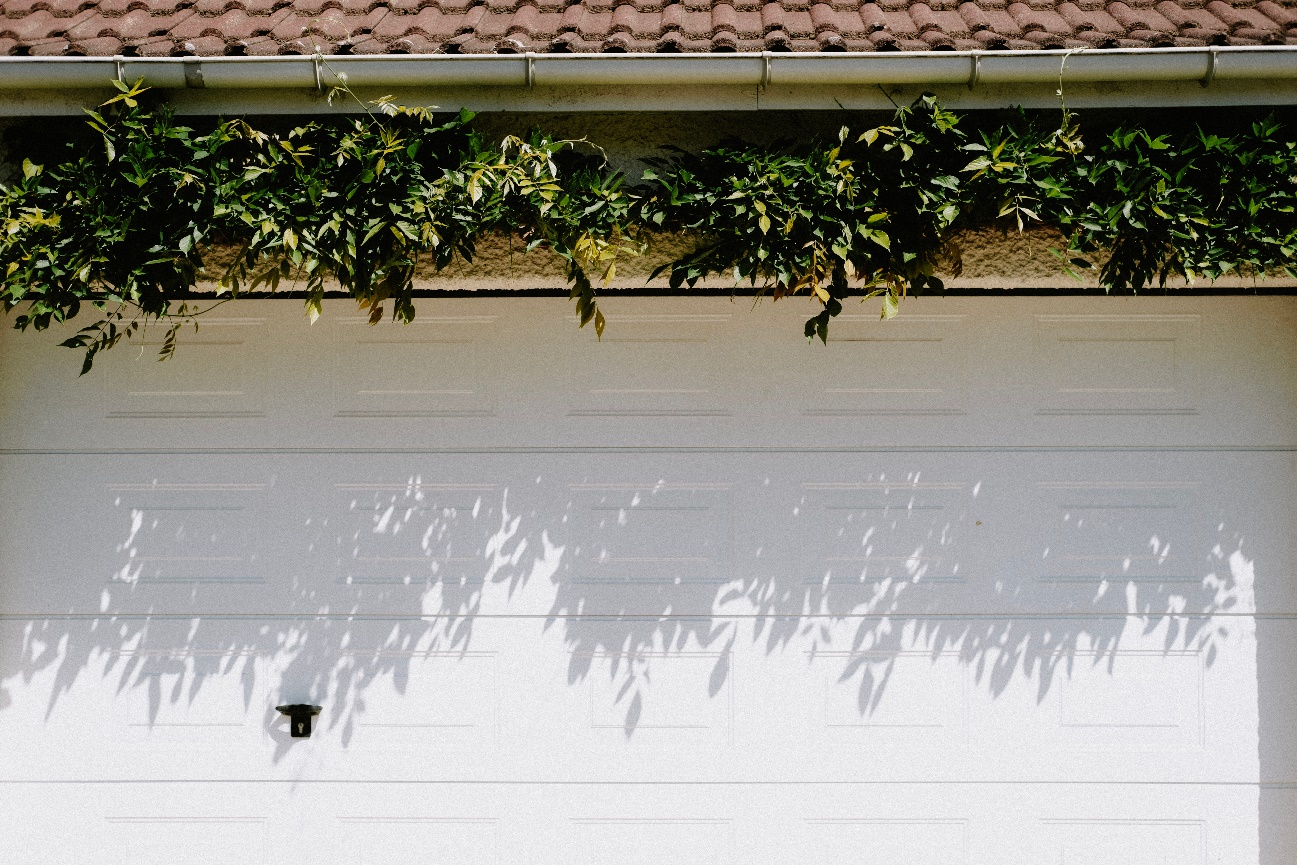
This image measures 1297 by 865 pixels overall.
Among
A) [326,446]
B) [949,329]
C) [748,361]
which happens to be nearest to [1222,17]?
[949,329]

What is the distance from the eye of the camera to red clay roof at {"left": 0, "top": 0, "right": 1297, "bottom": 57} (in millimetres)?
3090

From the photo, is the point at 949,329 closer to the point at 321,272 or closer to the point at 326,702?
the point at 321,272

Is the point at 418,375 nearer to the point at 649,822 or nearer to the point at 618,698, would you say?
the point at 618,698

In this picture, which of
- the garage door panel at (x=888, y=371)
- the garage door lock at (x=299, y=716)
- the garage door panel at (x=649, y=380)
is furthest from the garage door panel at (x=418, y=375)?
the garage door panel at (x=888, y=371)

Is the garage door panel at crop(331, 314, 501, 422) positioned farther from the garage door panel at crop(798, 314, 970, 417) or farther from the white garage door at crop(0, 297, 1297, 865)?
the garage door panel at crop(798, 314, 970, 417)

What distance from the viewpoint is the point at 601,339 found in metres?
3.61

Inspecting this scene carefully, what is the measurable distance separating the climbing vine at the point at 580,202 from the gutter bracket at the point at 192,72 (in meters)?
0.13

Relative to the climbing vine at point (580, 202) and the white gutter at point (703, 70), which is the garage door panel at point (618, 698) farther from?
the white gutter at point (703, 70)

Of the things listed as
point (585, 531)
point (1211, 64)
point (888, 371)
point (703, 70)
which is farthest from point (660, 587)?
point (1211, 64)

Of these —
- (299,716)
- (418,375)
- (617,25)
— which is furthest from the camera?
(418,375)

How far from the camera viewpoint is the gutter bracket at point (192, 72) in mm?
3014

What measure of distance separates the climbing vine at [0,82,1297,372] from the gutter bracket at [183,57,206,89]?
13 centimetres

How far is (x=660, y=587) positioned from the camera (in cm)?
355

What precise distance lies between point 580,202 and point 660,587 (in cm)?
147
